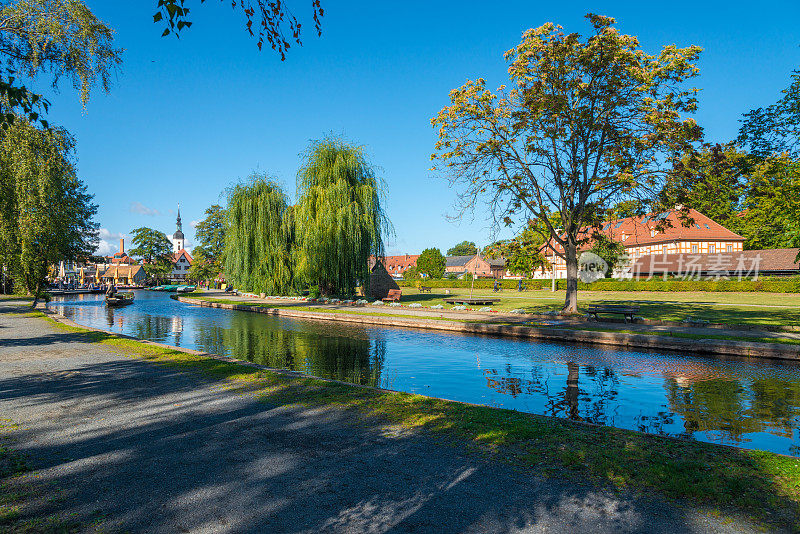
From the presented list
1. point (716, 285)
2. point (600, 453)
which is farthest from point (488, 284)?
point (600, 453)

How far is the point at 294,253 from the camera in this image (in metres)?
37.3

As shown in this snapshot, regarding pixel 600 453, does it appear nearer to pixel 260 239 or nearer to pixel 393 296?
→ pixel 393 296

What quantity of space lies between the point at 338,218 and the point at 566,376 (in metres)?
23.3

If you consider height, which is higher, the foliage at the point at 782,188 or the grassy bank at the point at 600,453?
the foliage at the point at 782,188

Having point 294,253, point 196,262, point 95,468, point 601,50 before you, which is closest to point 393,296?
point 294,253

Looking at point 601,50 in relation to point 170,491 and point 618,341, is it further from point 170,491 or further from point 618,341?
point 170,491

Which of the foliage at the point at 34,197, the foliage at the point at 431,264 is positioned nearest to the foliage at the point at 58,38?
the foliage at the point at 34,197

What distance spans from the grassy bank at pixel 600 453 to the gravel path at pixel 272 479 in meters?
0.33

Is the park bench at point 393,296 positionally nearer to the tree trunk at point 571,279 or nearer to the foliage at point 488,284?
the tree trunk at point 571,279

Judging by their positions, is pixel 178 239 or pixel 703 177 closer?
pixel 703 177

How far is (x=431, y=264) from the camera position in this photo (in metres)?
104

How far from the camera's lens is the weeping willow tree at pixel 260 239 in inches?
1487

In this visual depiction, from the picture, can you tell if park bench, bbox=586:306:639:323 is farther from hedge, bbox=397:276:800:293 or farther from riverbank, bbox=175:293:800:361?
hedge, bbox=397:276:800:293

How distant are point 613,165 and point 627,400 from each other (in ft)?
48.9
